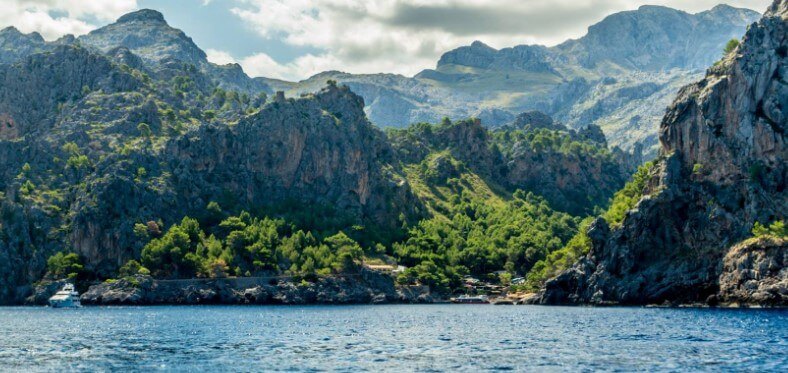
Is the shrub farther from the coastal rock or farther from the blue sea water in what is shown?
the blue sea water

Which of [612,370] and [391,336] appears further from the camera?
[391,336]

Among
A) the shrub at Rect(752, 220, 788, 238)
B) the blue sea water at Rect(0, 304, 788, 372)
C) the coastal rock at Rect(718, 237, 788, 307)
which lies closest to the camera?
the blue sea water at Rect(0, 304, 788, 372)

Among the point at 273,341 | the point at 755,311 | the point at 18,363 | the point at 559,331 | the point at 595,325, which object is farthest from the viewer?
the point at 755,311

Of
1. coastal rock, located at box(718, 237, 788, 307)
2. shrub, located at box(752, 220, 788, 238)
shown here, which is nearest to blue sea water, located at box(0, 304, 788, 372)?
coastal rock, located at box(718, 237, 788, 307)

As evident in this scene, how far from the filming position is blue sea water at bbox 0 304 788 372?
89.1 meters

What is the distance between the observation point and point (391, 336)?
124m

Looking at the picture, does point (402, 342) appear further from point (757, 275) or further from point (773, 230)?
point (773, 230)

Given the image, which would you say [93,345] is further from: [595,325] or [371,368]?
[595,325]

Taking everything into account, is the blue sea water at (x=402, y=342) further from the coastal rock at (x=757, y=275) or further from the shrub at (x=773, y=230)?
the shrub at (x=773, y=230)

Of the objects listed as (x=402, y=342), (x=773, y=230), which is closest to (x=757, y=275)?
(x=773, y=230)

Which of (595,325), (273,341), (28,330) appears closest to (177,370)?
(273,341)

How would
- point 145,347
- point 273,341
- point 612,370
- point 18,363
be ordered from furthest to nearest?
point 273,341, point 145,347, point 18,363, point 612,370

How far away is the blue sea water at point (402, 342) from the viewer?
3506 inches

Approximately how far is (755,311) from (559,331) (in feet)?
209
